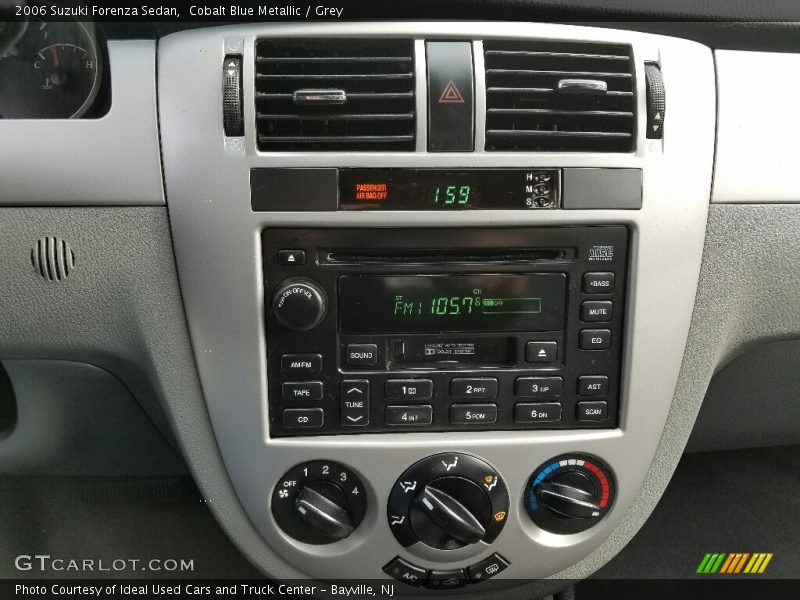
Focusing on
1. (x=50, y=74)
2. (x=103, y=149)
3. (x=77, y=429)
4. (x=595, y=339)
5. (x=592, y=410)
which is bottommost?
(x=77, y=429)

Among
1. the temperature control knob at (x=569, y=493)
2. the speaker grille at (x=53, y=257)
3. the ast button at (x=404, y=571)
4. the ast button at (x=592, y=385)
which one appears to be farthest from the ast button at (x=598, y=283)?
the speaker grille at (x=53, y=257)

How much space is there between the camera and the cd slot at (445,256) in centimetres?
96

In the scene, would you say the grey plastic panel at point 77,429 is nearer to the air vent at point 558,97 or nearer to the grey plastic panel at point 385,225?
the grey plastic panel at point 385,225

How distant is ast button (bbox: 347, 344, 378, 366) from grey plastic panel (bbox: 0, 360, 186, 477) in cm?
45

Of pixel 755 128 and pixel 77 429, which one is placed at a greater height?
A: pixel 755 128

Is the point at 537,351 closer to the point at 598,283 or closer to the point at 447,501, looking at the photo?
the point at 598,283

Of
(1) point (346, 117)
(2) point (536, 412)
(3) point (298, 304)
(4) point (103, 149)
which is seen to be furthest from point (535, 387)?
(4) point (103, 149)

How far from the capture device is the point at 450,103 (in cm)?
90

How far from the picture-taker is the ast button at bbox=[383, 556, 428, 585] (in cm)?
106

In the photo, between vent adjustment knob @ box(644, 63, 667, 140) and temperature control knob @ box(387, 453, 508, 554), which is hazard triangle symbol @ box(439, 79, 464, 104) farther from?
temperature control knob @ box(387, 453, 508, 554)

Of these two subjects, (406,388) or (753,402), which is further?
A: (753,402)

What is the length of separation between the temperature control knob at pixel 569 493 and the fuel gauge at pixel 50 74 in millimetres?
861

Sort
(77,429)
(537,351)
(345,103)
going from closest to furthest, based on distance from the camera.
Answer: (345,103)
(537,351)
(77,429)

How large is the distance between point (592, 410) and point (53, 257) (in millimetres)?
802
